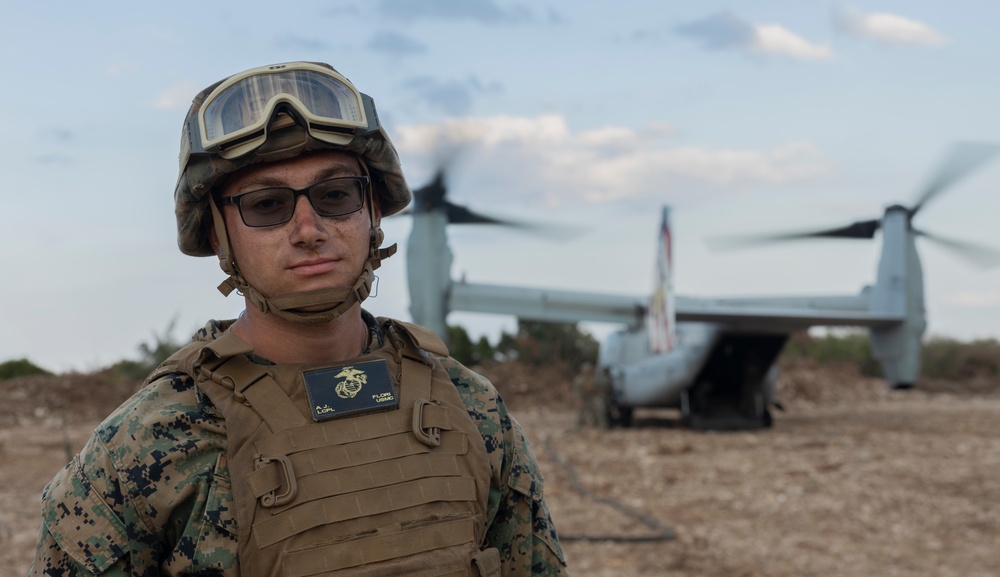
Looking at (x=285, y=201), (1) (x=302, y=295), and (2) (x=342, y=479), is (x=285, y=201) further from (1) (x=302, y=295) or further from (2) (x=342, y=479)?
(2) (x=342, y=479)

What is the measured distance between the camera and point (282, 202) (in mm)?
2107

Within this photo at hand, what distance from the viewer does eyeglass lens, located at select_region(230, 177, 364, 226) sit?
2096mm

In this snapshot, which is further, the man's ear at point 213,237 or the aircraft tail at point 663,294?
the aircraft tail at point 663,294

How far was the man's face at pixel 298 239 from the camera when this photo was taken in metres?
2.09

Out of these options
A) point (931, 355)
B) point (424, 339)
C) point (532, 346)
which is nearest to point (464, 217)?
point (532, 346)

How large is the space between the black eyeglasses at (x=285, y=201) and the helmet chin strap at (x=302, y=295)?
0.10 meters

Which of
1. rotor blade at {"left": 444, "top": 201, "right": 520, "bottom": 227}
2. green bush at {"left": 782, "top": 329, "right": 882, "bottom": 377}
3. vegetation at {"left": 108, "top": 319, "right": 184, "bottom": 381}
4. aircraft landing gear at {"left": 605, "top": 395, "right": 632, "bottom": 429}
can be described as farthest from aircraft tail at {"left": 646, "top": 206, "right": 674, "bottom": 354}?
green bush at {"left": 782, "top": 329, "right": 882, "bottom": 377}

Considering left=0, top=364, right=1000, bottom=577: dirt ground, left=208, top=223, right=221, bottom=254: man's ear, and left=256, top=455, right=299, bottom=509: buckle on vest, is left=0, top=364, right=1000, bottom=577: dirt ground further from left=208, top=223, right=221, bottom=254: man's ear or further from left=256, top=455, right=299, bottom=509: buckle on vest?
left=256, top=455, right=299, bottom=509: buckle on vest

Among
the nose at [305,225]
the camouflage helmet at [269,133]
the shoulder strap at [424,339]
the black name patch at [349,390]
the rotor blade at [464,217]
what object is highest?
the rotor blade at [464,217]

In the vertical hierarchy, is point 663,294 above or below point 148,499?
above

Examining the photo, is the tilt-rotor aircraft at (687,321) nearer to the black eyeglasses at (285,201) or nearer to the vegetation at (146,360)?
the vegetation at (146,360)

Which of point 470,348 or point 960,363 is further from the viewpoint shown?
point 960,363

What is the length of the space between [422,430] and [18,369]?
899 inches

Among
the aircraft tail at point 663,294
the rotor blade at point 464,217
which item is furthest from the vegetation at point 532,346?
the aircraft tail at point 663,294
